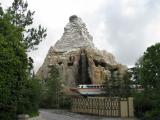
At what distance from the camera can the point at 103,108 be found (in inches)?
2030

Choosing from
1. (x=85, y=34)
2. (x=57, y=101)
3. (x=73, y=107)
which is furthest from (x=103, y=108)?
(x=85, y=34)

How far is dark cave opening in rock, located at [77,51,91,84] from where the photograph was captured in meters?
84.1

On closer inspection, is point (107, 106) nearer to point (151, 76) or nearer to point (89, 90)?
point (151, 76)

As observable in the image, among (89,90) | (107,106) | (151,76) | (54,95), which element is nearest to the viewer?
(151,76)

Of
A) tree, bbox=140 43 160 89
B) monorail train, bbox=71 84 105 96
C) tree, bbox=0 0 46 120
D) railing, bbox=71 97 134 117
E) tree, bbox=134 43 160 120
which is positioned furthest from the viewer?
monorail train, bbox=71 84 105 96

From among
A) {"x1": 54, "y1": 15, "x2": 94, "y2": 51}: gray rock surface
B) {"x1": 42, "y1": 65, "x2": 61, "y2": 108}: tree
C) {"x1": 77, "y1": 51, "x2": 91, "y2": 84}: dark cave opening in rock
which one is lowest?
{"x1": 42, "y1": 65, "x2": 61, "y2": 108}: tree

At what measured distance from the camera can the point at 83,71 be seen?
8469 cm

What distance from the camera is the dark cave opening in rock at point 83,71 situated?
84.1 metres

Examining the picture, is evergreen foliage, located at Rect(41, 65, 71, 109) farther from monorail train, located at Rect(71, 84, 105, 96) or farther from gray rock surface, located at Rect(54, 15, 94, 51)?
gray rock surface, located at Rect(54, 15, 94, 51)

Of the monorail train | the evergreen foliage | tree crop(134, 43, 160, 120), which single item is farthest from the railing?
the monorail train

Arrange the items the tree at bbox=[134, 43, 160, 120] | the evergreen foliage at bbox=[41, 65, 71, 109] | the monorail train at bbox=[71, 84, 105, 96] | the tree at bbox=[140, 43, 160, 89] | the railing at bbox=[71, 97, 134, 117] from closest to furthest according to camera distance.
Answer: the tree at bbox=[134, 43, 160, 120]
the tree at bbox=[140, 43, 160, 89]
the railing at bbox=[71, 97, 134, 117]
the evergreen foliage at bbox=[41, 65, 71, 109]
the monorail train at bbox=[71, 84, 105, 96]

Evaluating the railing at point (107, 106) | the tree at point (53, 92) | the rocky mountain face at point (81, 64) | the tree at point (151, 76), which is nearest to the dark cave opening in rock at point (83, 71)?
the rocky mountain face at point (81, 64)

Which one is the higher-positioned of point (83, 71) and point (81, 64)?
point (81, 64)

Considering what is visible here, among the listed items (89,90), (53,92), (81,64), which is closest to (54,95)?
(53,92)
